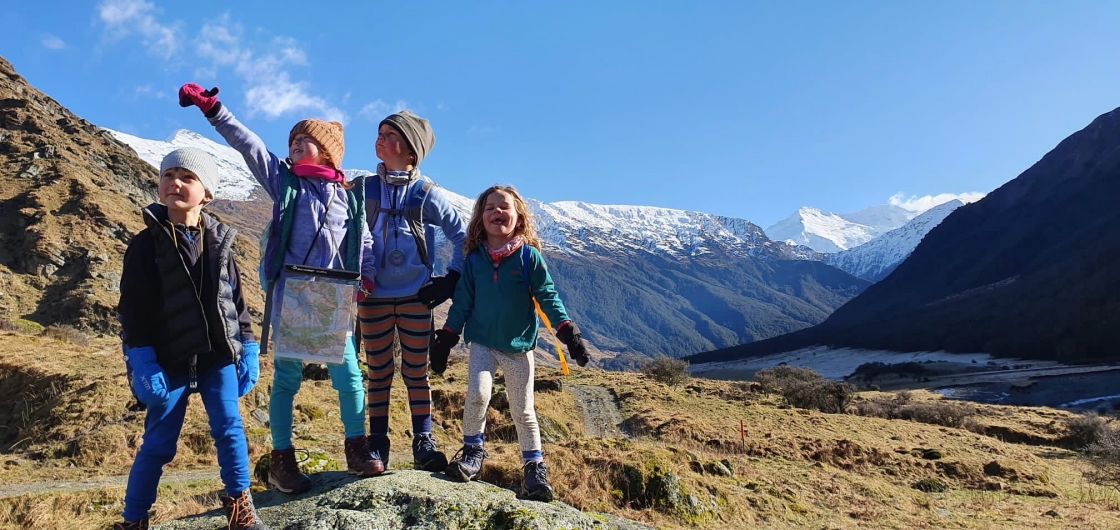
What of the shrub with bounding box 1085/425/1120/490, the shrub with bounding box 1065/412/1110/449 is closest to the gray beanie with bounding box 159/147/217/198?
the shrub with bounding box 1085/425/1120/490

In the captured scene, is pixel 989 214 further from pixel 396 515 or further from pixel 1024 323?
pixel 396 515

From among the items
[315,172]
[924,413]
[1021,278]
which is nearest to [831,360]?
[1021,278]

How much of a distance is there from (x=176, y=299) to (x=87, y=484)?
21.7 feet

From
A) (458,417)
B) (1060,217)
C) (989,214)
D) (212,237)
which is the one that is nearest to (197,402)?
(458,417)

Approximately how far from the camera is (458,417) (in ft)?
48.0

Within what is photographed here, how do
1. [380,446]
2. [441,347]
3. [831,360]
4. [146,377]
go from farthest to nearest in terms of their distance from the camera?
[831,360], [380,446], [441,347], [146,377]

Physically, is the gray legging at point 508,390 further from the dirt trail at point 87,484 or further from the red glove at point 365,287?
the dirt trail at point 87,484

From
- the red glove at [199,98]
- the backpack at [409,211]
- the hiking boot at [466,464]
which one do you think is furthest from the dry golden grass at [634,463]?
the red glove at [199,98]

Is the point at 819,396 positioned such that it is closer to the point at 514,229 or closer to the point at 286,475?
the point at 514,229

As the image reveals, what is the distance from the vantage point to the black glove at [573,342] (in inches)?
149

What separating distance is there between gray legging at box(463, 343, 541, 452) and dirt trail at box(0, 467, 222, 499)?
169 inches

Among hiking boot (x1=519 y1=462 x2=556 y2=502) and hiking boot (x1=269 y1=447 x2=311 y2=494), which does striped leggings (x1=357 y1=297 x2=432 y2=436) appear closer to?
hiking boot (x1=269 y1=447 x2=311 y2=494)

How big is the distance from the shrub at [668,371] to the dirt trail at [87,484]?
3192 centimetres

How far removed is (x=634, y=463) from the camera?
682cm
